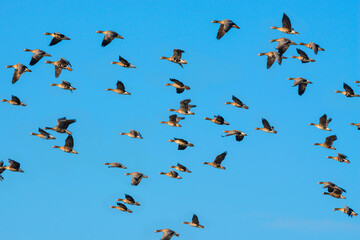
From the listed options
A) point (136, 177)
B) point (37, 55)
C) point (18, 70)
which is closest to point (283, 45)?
point (136, 177)

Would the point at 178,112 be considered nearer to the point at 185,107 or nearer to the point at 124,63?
the point at 185,107

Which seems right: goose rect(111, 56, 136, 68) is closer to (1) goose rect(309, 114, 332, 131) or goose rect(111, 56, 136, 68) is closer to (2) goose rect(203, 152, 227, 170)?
(2) goose rect(203, 152, 227, 170)

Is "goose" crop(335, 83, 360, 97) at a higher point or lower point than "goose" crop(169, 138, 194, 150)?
higher

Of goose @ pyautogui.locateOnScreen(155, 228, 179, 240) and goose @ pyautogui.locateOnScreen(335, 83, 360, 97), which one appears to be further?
goose @ pyautogui.locateOnScreen(335, 83, 360, 97)

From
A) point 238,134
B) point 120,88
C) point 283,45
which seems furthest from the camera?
point 120,88

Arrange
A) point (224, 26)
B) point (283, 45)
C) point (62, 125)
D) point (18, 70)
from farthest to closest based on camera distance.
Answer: point (62, 125)
point (18, 70)
point (224, 26)
point (283, 45)

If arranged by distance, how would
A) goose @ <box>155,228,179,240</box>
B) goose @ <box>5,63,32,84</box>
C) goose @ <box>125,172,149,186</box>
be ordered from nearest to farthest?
goose @ <box>5,63,32,84</box> < goose @ <box>155,228,179,240</box> < goose @ <box>125,172,149,186</box>

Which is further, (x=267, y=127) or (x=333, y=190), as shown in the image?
(x=267, y=127)

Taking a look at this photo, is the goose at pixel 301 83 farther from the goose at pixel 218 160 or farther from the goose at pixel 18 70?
the goose at pixel 18 70

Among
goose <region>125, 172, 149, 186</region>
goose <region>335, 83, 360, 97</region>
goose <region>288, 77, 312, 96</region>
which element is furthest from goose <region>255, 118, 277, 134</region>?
goose <region>125, 172, 149, 186</region>

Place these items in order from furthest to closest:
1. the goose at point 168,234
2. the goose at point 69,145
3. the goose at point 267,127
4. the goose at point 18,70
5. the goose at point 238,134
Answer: the goose at point 267,127
the goose at point 69,145
the goose at point 238,134
the goose at point 168,234
the goose at point 18,70

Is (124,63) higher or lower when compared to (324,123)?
higher

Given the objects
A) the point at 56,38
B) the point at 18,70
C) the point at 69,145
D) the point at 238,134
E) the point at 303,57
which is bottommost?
the point at 69,145

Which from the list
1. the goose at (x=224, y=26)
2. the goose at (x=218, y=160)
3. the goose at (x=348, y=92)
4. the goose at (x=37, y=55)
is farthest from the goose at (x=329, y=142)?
the goose at (x=37, y=55)
